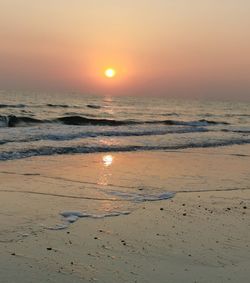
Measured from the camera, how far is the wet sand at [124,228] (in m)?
4.57

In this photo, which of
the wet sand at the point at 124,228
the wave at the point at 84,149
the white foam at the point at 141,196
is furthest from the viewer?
the wave at the point at 84,149

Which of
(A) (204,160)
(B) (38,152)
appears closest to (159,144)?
(A) (204,160)


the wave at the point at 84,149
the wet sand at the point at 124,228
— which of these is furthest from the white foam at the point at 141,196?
the wave at the point at 84,149

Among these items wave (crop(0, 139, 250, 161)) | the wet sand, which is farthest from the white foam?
wave (crop(0, 139, 250, 161))

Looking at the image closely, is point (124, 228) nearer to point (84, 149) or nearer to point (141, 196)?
point (141, 196)

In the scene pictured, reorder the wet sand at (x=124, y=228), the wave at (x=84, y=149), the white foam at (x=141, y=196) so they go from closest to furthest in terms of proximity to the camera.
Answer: the wet sand at (x=124, y=228), the white foam at (x=141, y=196), the wave at (x=84, y=149)

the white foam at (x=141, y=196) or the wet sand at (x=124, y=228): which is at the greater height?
the wet sand at (x=124, y=228)

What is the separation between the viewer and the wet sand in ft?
15.0

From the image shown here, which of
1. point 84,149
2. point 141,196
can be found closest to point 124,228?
point 141,196

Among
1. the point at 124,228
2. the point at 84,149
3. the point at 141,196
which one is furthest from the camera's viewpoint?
the point at 84,149

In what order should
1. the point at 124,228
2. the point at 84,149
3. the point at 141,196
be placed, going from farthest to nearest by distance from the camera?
the point at 84,149 → the point at 141,196 → the point at 124,228

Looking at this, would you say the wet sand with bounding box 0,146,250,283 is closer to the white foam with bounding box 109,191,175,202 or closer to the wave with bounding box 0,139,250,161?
the white foam with bounding box 109,191,175,202

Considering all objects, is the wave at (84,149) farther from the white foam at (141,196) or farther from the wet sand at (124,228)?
the white foam at (141,196)

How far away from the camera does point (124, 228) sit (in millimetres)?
6062
